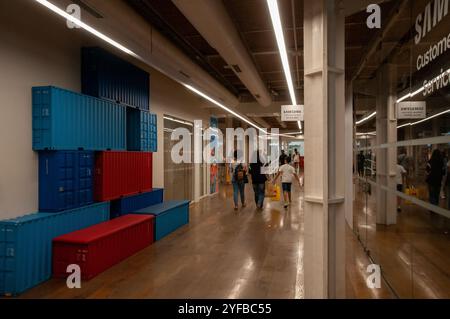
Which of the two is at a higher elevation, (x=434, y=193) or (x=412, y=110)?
(x=412, y=110)

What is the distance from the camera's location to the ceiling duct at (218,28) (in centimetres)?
408

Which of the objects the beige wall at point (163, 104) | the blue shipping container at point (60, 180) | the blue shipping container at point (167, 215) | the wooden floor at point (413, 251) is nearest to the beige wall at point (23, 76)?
the blue shipping container at point (60, 180)

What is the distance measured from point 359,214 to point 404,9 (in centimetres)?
533

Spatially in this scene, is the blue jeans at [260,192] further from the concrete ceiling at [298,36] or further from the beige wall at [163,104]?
the concrete ceiling at [298,36]

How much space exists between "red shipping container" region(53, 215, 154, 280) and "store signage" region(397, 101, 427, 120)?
4.21 meters

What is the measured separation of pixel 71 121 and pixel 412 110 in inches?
177

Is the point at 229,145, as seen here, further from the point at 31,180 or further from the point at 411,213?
the point at 31,180

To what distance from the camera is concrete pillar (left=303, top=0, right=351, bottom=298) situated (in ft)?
11.1

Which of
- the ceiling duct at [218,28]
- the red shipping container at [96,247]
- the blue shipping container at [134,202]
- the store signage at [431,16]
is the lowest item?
the red shipping container at [96,247]

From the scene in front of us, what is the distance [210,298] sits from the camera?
377 centimetres

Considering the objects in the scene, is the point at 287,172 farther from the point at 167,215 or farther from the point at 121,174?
the point at 121,174

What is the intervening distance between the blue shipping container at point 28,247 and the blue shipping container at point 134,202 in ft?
4.32

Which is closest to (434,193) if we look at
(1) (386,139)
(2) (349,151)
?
(1) (386,139)

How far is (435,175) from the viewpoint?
3680mm
